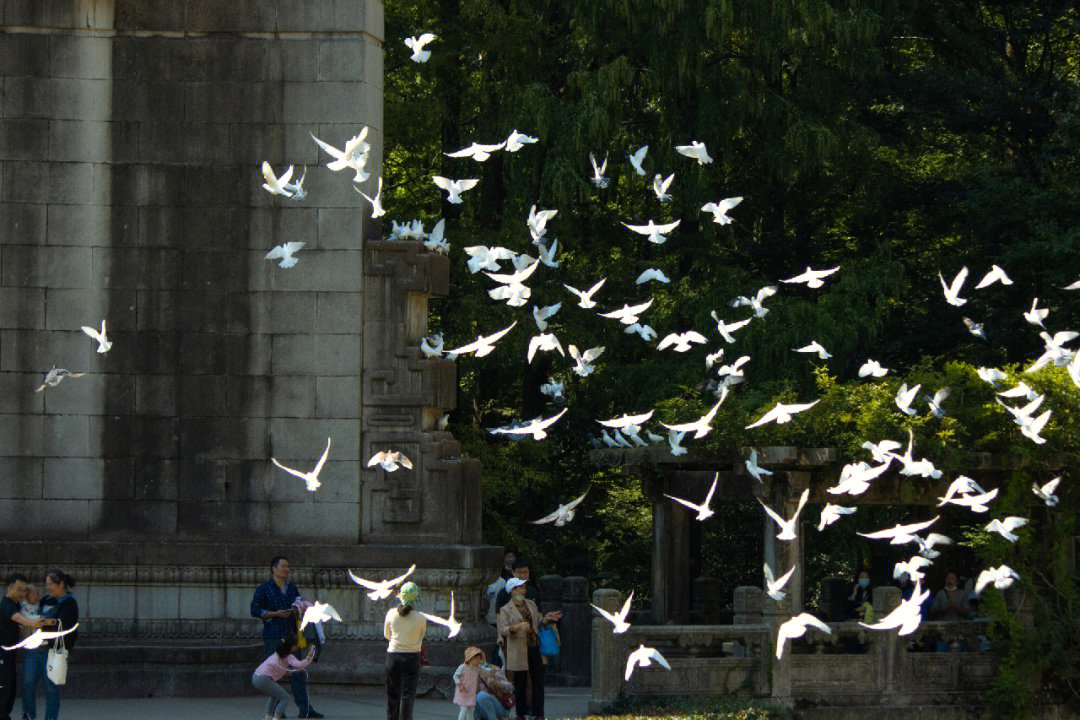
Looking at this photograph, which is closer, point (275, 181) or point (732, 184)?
point (275, 181)

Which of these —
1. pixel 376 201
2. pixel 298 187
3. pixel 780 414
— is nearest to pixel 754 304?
pixel 780 414

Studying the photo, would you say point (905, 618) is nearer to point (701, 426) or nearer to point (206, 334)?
point (701, 426)

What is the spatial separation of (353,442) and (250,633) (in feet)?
8.44

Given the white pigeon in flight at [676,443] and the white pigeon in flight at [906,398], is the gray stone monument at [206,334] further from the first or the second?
the white pigeon in flight at [906,398]

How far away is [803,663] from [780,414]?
321cm

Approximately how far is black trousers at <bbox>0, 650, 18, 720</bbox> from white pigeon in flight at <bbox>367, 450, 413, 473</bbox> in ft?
15.2

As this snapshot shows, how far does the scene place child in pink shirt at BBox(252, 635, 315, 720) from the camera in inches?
719

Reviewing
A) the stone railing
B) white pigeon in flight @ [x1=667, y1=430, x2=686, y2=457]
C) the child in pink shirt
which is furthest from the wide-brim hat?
white pigeon in flight @ [x1=667, y1=430, x2=686, y2=457]

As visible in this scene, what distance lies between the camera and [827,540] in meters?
32.8

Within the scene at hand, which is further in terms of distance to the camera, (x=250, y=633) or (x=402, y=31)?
(x=402, y=31)

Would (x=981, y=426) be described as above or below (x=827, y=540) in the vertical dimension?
above

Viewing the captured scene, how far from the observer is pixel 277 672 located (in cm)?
1831

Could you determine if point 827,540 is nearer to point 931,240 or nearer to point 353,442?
point 931,240

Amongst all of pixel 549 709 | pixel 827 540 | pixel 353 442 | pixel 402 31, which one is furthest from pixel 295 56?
pixel 827 540
